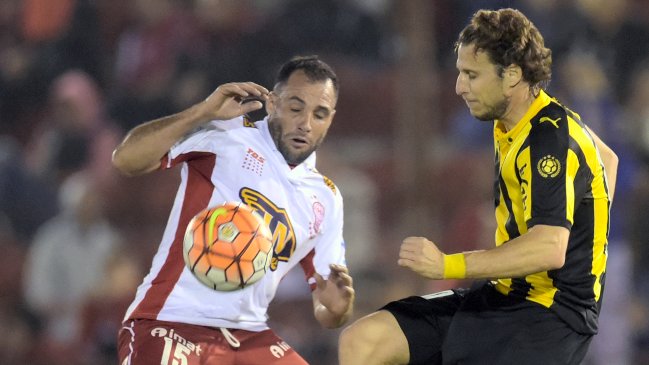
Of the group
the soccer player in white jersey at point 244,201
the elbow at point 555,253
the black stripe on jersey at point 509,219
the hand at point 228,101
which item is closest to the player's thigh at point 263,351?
the soccer player in white jersey at point 244,201

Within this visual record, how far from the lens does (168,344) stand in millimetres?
4871

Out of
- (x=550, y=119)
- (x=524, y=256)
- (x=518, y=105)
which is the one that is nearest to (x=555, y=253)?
(x=524, y=256)

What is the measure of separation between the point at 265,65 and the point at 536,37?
490 centimetres

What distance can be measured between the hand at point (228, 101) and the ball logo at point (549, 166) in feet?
4.00

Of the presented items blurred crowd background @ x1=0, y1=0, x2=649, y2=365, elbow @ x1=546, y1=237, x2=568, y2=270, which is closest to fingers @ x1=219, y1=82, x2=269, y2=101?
elbow @ x1=546, y1=237, x2=568, y2=270

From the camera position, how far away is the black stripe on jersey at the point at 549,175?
442 centimetres

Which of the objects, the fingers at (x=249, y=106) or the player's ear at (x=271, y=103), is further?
the player's ear at (x=271, y=103)

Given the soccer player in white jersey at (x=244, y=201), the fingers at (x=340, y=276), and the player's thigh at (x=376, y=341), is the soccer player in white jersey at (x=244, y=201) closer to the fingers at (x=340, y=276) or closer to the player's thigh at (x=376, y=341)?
the fingers at (x=340, y=276)

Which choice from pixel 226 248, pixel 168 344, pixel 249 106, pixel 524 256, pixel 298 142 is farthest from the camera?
pixel 298 142

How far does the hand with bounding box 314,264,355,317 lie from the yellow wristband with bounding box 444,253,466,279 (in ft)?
2.81

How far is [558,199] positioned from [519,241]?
22cm

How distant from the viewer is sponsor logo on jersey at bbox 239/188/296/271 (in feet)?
17.0

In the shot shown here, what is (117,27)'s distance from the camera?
1065 cm

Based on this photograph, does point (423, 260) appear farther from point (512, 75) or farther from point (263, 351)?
point (263, 351)
